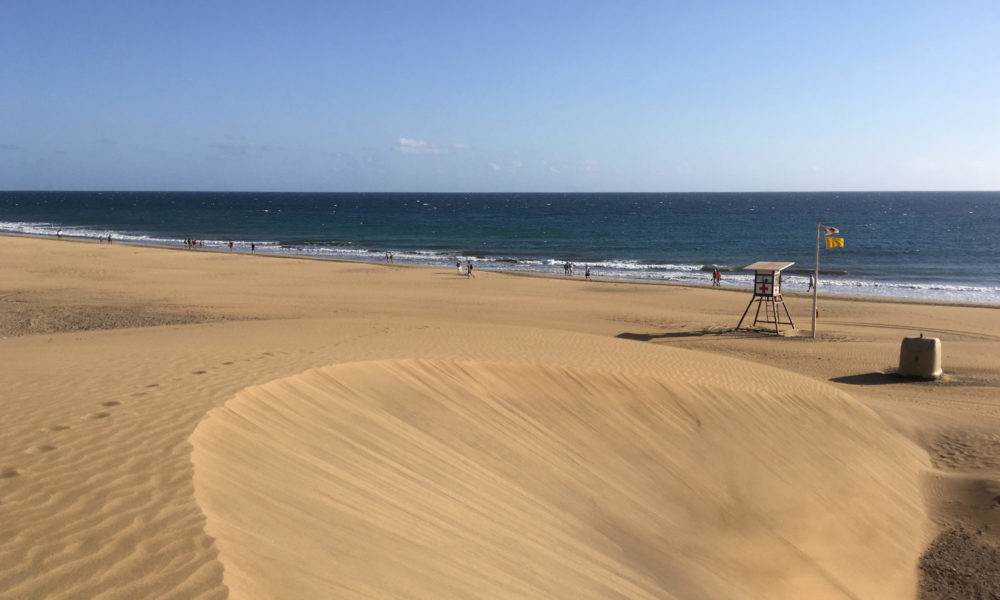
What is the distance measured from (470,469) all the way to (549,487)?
922 millimetres

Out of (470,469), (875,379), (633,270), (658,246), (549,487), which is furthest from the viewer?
(658,246)

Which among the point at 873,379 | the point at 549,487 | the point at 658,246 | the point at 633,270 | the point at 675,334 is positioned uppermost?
the point at 658,246

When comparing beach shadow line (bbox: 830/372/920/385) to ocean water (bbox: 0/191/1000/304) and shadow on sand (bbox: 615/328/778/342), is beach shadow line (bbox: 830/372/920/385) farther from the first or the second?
ocean water (bbox: 0/191/1000/304)

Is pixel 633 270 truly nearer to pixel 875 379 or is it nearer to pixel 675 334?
pixel 675 334

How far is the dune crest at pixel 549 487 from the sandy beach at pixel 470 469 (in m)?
0.03

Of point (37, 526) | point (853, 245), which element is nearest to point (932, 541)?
point (37, 526)

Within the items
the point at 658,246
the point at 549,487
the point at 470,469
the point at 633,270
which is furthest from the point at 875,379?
the point at 658,246

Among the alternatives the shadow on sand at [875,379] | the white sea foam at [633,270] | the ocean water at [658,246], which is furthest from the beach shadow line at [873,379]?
Answer: the ocean water at [658,246]

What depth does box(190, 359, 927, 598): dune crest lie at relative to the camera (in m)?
5.02

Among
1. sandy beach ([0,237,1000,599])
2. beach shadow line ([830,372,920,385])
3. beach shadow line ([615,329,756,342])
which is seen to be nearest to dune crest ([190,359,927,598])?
sandy beach ([0,237,1000,599])

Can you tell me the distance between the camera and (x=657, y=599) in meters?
5.91

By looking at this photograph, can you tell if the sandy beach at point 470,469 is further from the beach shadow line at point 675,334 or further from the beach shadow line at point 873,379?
the beach shadow line at point 675,334

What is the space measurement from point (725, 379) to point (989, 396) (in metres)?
6.44

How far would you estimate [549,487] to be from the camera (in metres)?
7.75
